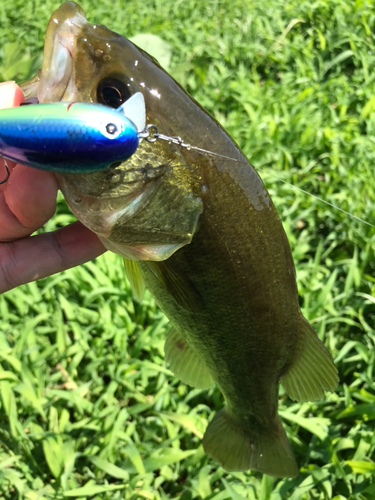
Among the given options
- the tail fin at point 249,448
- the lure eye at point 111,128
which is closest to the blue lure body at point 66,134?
the lure eye at point 111,128

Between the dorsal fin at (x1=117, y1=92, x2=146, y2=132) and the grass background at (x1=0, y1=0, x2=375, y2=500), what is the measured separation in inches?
63.8

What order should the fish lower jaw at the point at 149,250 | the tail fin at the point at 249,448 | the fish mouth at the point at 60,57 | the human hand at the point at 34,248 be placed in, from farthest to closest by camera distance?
1. the tail fin at the point at 249,448
2. the human hand at the point at 34,248
3. the fish lower jaw at the point at 149,250
4. the fish mouth at the point at 60,57

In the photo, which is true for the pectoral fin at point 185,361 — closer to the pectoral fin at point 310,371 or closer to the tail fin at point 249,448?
the tail fin at point 249,448

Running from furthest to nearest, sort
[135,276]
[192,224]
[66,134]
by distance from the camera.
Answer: [135,276]
[192,224]
[66,134]

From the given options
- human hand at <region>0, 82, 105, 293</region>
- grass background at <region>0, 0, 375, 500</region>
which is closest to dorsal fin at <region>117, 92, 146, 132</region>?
human hand at <region>0, 82, 105, 293</region>

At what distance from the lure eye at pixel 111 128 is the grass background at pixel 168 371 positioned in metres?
1.66

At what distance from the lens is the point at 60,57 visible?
1.23 meters

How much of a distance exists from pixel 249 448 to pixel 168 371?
26.9 inches

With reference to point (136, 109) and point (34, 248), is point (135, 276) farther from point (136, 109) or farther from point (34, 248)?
point (136, 109)

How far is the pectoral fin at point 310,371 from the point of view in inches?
68.3

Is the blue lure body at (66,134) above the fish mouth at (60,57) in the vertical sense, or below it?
below

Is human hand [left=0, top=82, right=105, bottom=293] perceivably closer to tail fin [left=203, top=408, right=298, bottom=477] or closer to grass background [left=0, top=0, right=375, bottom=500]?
grass background [left=0, top=0, right=375, bottom=500]

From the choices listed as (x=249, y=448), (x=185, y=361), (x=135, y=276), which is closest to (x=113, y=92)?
(x=135, y=276)

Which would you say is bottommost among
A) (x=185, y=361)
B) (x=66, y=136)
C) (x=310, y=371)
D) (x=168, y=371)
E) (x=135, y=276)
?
(x=168, y=371)
